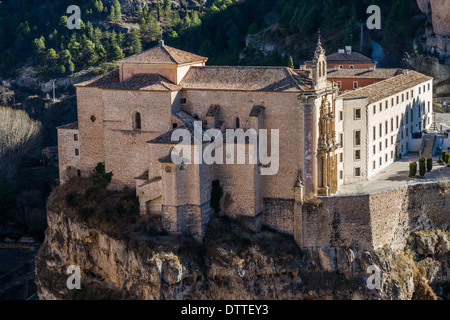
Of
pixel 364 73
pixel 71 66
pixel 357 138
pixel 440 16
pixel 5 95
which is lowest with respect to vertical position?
pixel 357 138

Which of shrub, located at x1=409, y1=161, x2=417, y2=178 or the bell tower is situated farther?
shrub, located at x1=409, y1=161, x2=417, y2=178

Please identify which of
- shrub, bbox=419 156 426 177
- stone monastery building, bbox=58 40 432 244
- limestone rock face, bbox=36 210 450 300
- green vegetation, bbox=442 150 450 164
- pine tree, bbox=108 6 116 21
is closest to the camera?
limestone rock face, bbox=36 210 450 300

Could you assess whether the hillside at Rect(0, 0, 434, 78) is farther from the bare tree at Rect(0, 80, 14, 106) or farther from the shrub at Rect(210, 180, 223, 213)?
the shrub at Rect(210, 180, 223, 213)

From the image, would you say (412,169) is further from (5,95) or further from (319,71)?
(5,95)

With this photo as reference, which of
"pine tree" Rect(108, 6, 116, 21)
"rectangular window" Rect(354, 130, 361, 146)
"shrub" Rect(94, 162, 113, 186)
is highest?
"pine tree" Rect(108, 6, 116, 21)

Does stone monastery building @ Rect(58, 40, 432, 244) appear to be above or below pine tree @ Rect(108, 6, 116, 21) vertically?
below

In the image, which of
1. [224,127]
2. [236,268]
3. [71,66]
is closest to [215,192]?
[224,127]

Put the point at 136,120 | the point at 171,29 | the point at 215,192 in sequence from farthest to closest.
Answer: the point at 171,29 < the point at 136,120 < the point at 215,192

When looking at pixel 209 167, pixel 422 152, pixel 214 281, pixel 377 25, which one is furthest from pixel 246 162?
pixel 377 25

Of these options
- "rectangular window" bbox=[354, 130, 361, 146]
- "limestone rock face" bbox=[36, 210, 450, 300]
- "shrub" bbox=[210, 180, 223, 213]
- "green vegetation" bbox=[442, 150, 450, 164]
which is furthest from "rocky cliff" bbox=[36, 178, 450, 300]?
"green vegetation" bbox=[442, 150, 450, 164]
